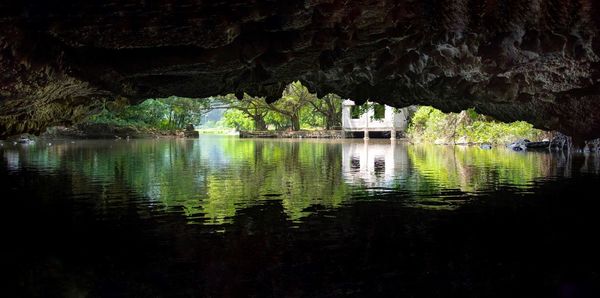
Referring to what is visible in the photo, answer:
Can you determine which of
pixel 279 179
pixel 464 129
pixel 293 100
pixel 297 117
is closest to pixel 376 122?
pixel 293 100

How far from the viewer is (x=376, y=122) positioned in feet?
190

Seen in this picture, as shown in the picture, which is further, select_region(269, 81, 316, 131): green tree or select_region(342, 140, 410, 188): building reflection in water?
select_region(269, 81, 316, 131): green tree

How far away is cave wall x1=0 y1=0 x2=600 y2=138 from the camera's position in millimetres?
8578

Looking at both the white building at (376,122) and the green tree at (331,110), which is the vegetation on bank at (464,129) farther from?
the green tree at (331,110)

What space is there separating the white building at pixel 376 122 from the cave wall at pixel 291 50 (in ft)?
131

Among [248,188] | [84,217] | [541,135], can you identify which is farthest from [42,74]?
[541,135]

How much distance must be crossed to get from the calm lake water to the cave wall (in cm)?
287

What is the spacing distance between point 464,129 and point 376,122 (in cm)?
1467

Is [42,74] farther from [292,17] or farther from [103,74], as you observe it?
[292,17]

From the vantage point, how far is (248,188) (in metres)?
16.6

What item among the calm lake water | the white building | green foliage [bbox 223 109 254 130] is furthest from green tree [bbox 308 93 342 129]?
the calm lake water

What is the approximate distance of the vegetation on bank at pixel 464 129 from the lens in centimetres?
3825

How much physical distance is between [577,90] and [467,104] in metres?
4.10

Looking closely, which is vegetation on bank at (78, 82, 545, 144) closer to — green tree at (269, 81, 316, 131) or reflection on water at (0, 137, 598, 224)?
green tree at (269, 81, 316, 131)
